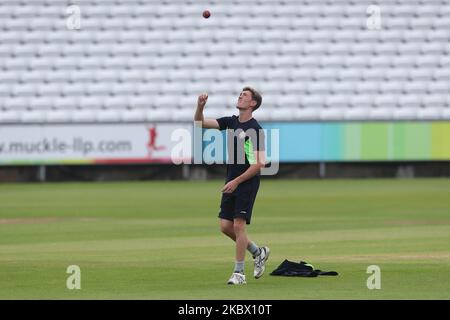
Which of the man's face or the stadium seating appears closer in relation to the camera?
the man's face

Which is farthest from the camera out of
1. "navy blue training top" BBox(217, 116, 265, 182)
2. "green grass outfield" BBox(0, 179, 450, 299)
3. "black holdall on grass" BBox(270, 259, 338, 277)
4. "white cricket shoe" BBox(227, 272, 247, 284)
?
"black holdall on grass" BBox(270, 259, 338, 277)

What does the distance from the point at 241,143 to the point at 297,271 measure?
162cm

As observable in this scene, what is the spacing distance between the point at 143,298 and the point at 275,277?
8.03 ft

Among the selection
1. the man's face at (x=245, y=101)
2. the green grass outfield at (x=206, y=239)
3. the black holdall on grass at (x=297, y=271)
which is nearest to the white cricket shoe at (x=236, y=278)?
the green grass outfield at (x=206, y=239)

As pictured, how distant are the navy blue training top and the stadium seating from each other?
75.2 ft

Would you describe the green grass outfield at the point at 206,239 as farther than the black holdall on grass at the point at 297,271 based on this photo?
No

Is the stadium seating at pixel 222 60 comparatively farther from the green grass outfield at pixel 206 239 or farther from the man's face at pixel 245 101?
the man's face at pixel 245 101

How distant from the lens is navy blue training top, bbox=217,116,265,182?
12422 millimetres

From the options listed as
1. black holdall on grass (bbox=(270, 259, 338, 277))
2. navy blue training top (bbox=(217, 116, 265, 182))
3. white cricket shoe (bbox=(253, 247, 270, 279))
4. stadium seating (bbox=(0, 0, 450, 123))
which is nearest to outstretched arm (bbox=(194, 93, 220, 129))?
navy blue training top (bbox=(217, 116, 265, 182))

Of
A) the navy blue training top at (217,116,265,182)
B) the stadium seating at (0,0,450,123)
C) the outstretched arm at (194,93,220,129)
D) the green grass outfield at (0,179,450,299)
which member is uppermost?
the stadium seating at (0,0,450,123)

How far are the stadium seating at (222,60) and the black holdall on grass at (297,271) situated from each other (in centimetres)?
2241

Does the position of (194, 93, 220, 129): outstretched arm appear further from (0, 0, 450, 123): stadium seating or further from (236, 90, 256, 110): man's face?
(0, 0, 450, 123): stadium seating

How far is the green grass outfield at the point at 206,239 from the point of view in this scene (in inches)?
473

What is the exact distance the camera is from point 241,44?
38594mm
